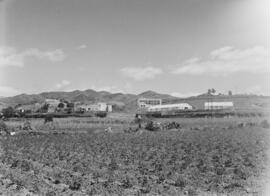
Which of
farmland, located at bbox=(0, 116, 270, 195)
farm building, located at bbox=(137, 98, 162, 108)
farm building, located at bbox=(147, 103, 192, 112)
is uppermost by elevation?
farm building, located at bbox=(137, 98, 162, 108)

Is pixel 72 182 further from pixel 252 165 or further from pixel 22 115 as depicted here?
pixel 22 115

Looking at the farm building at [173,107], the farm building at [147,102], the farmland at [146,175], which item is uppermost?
the farm building at [147,102]

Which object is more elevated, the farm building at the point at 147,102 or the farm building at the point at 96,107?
the farm building at the point at 147,102

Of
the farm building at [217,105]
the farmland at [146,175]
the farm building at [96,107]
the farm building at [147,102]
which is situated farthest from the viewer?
the farm building at [147,102]

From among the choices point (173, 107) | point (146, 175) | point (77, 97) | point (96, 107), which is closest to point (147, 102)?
point (173, 107)

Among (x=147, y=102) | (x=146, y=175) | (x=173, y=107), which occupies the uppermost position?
(x=147, y=102)

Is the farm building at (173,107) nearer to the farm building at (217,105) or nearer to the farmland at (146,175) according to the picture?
the farm building at (217,105)

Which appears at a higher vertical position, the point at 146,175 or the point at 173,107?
the point at 173,107

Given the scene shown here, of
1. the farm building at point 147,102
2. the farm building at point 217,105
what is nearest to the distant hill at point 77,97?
the farm building at point 147,102

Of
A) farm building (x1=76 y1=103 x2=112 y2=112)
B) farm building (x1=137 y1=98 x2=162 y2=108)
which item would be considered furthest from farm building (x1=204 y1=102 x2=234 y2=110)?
farm building (x1=76 y1=103 x2=112 y2=112)

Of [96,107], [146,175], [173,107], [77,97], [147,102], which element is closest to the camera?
[146,175]

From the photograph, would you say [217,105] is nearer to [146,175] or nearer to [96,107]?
[96,107]

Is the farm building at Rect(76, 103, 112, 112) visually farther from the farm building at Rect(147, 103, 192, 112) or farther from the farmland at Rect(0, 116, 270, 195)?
the farmland at Rect(0, 116, 270, 195)

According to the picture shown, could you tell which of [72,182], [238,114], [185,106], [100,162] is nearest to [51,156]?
[100,162]
